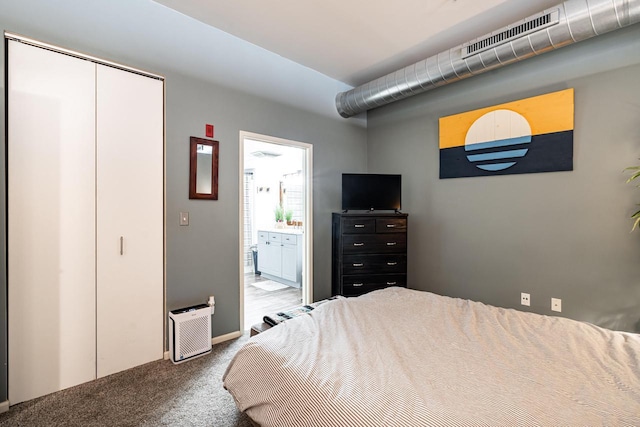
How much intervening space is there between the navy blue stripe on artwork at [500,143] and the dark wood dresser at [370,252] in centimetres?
105

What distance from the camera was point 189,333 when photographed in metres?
2.61

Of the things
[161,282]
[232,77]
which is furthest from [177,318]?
[232,77]

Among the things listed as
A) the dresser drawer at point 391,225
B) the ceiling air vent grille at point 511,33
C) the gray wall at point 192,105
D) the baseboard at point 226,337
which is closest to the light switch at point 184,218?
the gray wall at point 192,105

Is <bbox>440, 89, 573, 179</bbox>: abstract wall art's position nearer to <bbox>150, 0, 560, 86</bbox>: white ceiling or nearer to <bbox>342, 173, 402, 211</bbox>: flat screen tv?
<bbox>342, 173, 402, 211</bbox>: flat screen tv

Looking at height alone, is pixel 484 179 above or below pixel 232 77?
below

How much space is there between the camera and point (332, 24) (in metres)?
2.67

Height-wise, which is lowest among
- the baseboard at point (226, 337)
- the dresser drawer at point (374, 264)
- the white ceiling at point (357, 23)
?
the baseboard at point (226, 337)

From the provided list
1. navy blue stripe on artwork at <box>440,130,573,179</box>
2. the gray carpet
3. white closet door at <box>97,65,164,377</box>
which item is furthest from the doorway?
navy blue stripe on artwork at <box>440,130,573,179</box>

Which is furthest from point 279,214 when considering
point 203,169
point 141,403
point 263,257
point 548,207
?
point 548,207

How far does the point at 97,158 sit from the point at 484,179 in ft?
11.8

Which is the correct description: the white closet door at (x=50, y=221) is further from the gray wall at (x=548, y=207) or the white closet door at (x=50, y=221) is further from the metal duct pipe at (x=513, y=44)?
the gray wall at (x=548, y=207)

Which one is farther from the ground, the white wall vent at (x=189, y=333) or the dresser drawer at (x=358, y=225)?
the dresser drawer at (x=358, y=225)

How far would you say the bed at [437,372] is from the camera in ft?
3.41

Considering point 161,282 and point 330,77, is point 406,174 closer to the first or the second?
point 330,77
